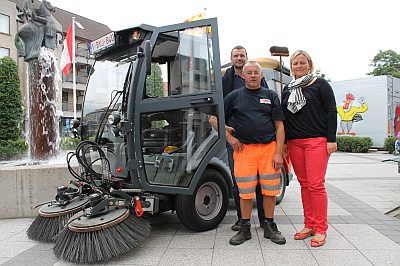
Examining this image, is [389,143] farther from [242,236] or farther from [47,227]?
[47,227]

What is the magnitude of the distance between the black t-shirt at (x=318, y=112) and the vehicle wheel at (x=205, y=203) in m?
1.19

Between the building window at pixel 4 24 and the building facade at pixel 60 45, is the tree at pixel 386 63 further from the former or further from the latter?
the building window at pixel 4 24

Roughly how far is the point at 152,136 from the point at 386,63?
49.7 meters

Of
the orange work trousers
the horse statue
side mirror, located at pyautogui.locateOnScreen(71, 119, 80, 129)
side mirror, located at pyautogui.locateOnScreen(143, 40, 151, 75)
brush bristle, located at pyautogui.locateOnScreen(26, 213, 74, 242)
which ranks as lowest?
brush bristle, located at pyautogui.locateOnScreen(26, 213, 74, 242)

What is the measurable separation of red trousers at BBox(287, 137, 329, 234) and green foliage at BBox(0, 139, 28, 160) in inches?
409

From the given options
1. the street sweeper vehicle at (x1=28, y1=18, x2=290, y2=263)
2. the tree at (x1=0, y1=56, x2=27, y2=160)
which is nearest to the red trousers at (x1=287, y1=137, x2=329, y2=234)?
the street sweeper vehicle at (x1=28, y1=18, x2=290, y2=263)

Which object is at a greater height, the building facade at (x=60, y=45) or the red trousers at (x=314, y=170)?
the building facade at (x=60, y=45)

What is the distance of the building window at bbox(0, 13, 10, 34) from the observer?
26781 millimetres

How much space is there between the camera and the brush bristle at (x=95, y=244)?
306 centimetres

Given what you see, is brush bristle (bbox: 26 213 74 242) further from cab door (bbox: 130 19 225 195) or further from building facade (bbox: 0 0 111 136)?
building facade (bbox: 0 0 111 136)

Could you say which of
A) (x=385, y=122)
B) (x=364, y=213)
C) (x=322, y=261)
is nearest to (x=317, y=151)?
(x=322, y=261)

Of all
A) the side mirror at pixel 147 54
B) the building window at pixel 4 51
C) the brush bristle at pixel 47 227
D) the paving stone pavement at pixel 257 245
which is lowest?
the paving stone pavement at pixel 257 245

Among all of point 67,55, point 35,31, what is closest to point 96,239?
point 35,31

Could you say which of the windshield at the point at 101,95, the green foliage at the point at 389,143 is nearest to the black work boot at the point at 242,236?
the windshield at the point at 101,95
